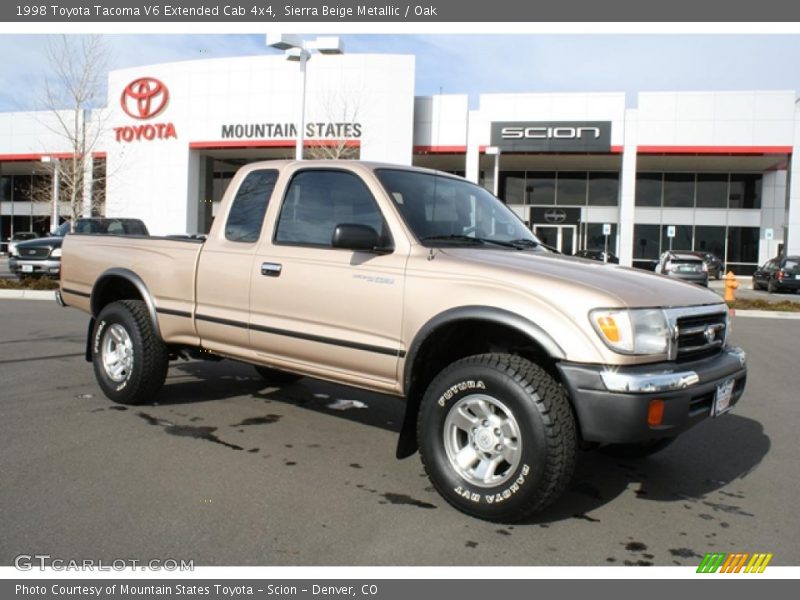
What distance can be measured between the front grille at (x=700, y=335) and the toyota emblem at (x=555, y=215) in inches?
1260

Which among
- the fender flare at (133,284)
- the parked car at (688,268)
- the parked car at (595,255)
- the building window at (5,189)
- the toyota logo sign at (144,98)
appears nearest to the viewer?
the fender flare at (133,284)

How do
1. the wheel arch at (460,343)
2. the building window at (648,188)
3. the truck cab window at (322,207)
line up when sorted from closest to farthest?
the wheel arch at (460,343) < the truck cab window at (322,207) < the building window at (648,188)

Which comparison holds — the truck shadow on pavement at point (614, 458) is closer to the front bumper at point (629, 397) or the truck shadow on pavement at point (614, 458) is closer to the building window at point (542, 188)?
the front bumper at point (629, 397)

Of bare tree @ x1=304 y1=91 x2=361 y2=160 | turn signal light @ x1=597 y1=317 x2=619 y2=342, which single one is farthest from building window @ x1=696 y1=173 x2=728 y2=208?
turn signal light @ x1=597 y1=317 x2=619 y2=342

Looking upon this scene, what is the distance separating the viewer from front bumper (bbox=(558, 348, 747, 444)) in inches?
126

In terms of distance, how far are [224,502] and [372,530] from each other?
2.86ft

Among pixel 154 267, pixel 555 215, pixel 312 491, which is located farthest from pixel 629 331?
pixel 555 215

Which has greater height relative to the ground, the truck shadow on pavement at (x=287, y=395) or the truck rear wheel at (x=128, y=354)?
the truck rear wheel at (x=128, y=354)

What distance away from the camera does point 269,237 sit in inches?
187

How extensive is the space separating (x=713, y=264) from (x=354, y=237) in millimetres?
32811

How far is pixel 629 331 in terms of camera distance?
129 inches

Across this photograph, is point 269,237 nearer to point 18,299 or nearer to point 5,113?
point 18,299

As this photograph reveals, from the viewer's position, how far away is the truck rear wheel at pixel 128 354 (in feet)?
17.7

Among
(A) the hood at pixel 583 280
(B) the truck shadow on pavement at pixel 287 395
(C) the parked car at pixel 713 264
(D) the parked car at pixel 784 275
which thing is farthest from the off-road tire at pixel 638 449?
(C) the parked car at pixel 713 264
